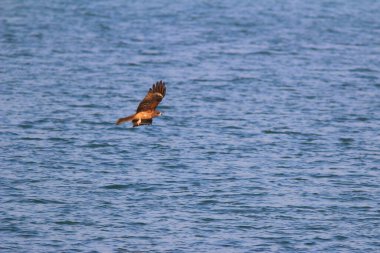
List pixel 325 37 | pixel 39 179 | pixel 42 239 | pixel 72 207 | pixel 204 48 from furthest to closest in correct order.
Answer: pixel 325 37, pixel 204 48, pixel 39 179, pixel 72 207, pixel 42 239

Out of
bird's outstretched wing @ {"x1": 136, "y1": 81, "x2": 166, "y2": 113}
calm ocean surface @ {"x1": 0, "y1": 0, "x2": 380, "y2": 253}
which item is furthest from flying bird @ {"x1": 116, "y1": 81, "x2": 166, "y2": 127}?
calm ocean surface @ {"x1": 0, "y1": 0, "x2": 380, "y2": 253}

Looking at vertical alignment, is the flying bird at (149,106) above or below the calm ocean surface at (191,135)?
above

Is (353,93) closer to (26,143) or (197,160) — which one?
(197,160)

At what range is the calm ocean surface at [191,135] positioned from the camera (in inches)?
842

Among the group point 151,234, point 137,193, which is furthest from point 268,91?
point 151,234

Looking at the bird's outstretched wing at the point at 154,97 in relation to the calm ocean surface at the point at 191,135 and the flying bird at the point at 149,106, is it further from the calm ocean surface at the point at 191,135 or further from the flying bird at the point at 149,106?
the calm ocean surface at the point at 191,135

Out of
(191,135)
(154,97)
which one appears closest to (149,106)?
(154,97)

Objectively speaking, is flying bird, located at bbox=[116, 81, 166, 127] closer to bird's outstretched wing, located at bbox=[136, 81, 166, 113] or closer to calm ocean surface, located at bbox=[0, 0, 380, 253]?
bird's outstretched wing, located at bbox=[136, 81, 166, 113]

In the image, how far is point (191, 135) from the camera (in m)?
29.2

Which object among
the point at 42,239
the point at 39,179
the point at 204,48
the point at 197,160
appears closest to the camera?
the point at 42,239

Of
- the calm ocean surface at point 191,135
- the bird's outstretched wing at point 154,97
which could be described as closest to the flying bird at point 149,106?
the bird's outstretched wing at point 154,97

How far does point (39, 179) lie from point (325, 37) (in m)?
23.7

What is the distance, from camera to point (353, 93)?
115 ft

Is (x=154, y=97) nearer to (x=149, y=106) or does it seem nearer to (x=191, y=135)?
(x=149, y=106)
